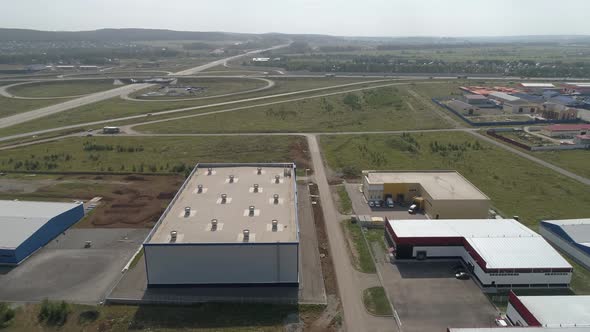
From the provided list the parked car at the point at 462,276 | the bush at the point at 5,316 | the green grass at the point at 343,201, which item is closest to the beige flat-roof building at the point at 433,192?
the green grass at the point at 343,201

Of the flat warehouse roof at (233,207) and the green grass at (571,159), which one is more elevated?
the flat warehouse roof at (233,207)

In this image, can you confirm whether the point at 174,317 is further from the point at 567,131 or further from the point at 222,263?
the point at 567,131

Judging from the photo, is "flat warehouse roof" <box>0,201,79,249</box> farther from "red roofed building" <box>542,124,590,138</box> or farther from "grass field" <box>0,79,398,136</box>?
"red roofed building" <box>542,124,590,138</box>

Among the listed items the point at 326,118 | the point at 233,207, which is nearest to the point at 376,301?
the point at 233,207

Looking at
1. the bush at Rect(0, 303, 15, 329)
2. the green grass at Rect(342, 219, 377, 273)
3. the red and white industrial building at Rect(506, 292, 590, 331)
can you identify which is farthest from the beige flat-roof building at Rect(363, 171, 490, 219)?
the bush at Rect(0, 303, 15, 329)

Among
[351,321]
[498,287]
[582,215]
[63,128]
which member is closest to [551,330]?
[498,287]

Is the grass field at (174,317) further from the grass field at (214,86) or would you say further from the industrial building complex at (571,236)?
the grass field at (214,86)
